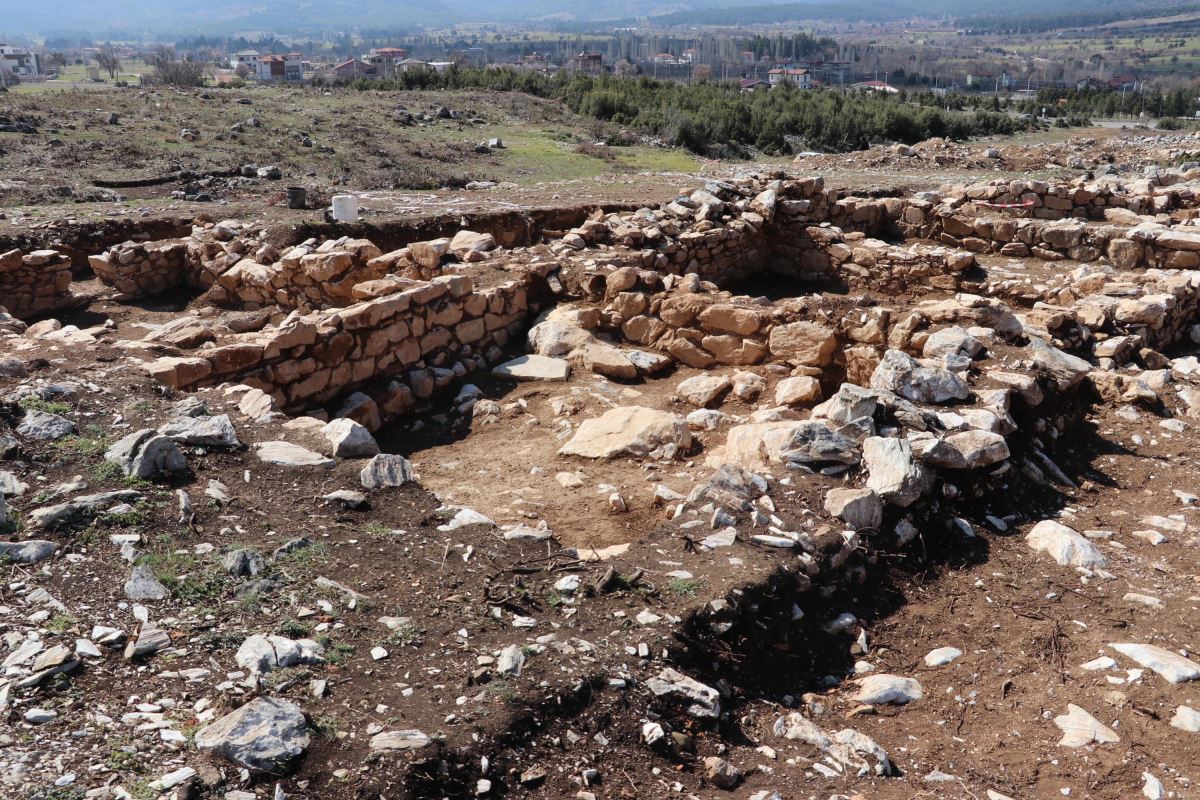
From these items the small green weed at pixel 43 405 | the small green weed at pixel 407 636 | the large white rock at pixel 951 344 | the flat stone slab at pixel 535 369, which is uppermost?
the small green weed at pixel 43 405

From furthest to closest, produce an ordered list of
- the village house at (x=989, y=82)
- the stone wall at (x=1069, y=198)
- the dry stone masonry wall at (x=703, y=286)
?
the village house at (x=989, y=82), the stone wall at (x=1069, y=198), the dry stone masonry wall at (x=703, y=286)

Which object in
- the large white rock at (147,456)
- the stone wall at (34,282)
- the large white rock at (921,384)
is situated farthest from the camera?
the stone wall at (34,282)

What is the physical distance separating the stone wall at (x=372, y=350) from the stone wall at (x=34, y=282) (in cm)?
495

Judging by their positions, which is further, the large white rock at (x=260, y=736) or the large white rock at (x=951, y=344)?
the large white rock at (x=951, y=344)

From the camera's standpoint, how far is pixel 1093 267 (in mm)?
12906

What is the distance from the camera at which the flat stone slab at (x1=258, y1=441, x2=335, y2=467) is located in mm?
6297

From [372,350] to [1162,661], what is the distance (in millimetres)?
7036

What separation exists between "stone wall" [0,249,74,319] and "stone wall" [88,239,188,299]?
1.74ft

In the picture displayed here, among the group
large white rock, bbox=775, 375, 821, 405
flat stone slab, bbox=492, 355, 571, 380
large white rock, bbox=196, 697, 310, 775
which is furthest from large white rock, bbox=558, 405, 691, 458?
large white rock, bbox=196, 697, 310, 775

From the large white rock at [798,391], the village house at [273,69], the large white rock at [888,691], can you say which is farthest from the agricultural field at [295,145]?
the village house at [273,69]

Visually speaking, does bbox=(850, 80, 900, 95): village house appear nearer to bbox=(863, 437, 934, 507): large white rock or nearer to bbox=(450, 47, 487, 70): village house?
bbox=(450, 47, 487, 70): village house

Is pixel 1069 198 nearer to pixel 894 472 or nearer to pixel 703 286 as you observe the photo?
pixel 703 286

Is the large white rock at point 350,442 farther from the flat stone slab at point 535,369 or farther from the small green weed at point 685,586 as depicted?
the flat stone slab at point 535,369

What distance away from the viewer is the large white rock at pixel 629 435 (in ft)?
25.3
